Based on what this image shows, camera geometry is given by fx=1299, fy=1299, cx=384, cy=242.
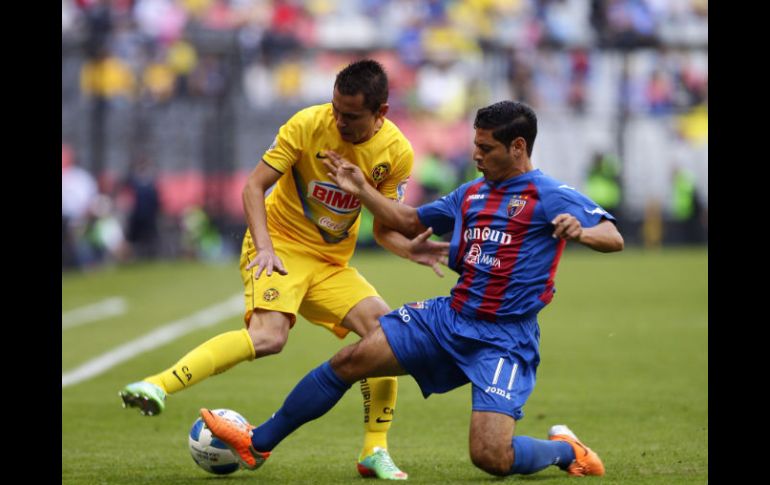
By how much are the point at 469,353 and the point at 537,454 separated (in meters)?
0.60

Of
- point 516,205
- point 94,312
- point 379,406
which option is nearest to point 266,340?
point 379,406

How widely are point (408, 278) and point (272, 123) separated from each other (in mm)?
7782

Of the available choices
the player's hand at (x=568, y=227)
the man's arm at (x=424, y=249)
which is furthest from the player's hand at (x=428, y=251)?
the player's hand at (x=568, y=227)

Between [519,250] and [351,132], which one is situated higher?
[351,132]

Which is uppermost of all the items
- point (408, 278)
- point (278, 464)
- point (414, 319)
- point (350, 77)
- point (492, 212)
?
point (350, 77)

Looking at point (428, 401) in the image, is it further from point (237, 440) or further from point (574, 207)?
point (574, 207)

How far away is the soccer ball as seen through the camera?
6.82m

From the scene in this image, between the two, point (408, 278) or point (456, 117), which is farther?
point (456, 117)

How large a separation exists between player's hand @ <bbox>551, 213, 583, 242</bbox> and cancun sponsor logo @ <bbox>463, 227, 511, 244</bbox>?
1.79 ft
